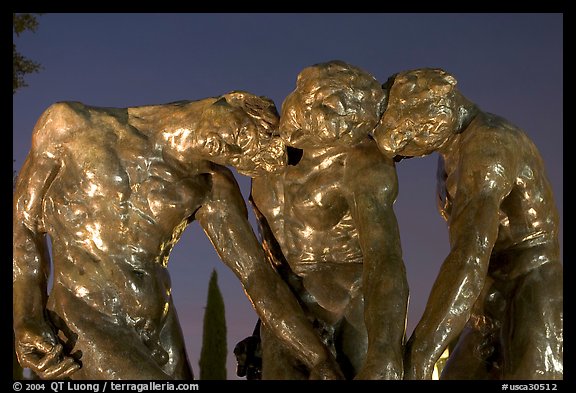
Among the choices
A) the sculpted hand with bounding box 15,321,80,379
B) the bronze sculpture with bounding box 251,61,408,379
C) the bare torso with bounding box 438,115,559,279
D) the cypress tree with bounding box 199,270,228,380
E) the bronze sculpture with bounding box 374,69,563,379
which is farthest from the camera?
the cypress tree with bounding box 199,270,228,380

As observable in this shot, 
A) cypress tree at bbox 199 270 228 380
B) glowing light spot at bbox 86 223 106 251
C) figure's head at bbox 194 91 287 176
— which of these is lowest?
cypress tree at bbox 199 270 228 380

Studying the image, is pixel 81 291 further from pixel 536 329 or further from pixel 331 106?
pixel 536 329

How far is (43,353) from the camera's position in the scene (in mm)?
4230

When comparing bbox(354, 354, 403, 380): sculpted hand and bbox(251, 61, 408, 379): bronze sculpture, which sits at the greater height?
bbox(251, 61, 408, 379): bronze sculpture

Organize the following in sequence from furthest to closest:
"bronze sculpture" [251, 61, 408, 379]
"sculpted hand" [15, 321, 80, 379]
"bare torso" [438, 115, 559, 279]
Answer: "bare torso" [438, 115, 559, 279] → "sculpted hand" [15, 321, 80, 379] → "bronze sculpture" [251, 61, 408, 379]

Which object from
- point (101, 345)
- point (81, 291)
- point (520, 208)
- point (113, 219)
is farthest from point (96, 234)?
point (520, 208)

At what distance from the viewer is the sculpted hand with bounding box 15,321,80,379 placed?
4195 millimetres

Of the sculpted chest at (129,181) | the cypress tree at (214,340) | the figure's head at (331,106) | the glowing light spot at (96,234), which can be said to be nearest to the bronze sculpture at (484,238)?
the figure's head at (331,106)

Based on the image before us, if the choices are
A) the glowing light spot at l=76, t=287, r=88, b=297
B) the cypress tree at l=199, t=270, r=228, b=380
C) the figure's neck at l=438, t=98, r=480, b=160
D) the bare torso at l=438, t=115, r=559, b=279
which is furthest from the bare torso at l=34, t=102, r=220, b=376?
the cypress tree at l=199, t=270, r=228, b=380

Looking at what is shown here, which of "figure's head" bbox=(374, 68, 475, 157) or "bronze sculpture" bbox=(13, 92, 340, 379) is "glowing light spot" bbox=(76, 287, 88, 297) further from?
"figure's head" bbox=(374, 68, 475, 157)

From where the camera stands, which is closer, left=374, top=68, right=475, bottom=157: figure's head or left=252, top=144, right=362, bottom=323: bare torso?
left=374, top=68, right=475, bottom=157: figure's head

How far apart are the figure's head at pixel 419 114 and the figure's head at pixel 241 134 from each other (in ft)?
1.36
